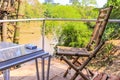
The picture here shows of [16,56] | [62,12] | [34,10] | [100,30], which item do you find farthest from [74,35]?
[16,56]

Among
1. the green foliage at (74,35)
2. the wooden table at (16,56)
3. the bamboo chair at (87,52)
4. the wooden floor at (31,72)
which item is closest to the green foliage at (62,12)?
the green foliage at (74,35)

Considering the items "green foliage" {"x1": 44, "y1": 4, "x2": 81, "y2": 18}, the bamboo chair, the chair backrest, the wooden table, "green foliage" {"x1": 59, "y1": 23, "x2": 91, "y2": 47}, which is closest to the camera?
the wooden table

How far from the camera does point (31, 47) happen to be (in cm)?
197

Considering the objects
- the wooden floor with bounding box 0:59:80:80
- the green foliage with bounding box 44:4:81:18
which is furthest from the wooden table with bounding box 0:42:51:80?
the green foliage with bounding box 44:4:81:18

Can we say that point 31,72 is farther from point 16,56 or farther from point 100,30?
point 16,56

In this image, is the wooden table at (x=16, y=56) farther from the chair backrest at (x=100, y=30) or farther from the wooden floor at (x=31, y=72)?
the wooden floor at (x=31, y=72)

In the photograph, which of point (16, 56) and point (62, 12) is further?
point (62, 12)

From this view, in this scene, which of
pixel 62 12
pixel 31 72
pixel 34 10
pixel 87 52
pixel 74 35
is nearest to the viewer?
pixel 87 52

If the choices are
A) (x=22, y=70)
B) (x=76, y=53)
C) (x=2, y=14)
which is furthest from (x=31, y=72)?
(x=2, y=14)

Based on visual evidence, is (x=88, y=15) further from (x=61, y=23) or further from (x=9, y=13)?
(x=9, y=13)

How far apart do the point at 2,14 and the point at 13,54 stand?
16.8ft

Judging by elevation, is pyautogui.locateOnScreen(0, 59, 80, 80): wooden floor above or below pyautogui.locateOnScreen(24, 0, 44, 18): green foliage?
below

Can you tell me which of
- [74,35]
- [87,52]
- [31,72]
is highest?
[87,52]

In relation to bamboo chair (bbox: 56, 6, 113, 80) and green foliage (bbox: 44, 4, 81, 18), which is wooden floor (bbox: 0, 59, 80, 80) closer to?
bamboo chair (bbox: 56, 6, 113, 80)
